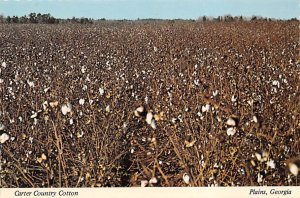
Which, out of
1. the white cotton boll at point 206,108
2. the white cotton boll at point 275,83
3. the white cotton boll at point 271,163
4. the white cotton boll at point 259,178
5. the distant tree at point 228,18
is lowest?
the white cotton boll at point 259,178

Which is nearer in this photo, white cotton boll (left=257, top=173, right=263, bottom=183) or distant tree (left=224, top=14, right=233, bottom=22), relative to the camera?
white cotton boll (left=257, top=173, right=263, bottom=183)

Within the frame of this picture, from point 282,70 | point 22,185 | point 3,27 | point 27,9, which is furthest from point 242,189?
point 3,27

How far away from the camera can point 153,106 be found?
221 centimetres

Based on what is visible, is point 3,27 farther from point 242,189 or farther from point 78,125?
point 242,189

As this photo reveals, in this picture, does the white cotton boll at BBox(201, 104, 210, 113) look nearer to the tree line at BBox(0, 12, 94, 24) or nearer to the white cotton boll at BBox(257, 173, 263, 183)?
the white cotton boll at BBox(257, 173, 263, 183)

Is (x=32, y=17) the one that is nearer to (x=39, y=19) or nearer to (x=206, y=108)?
(x=39, y=19)

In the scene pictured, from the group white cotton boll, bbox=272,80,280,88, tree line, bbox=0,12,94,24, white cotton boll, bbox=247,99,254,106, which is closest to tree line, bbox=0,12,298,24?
tree line, bbox=0,12,94,24

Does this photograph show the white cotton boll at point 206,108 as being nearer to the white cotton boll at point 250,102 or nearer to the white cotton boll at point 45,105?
the white cotton boll at point 250,102

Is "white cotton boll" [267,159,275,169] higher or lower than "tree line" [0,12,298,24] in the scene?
lower

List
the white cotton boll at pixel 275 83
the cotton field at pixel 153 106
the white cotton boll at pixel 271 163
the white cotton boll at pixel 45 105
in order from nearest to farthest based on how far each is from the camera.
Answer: the white cotton boll at pixel 271 163, the cotton field at pixel 153 106, the white cotton boll at pixel 45 105, the white cotton boll at pixel 275 83

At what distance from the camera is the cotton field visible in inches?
75.0

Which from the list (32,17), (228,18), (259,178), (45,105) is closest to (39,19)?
(32,17)

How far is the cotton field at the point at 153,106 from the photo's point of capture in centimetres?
191

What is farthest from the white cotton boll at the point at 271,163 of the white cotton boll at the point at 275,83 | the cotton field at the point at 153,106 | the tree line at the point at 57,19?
the tree line at the point at 57,19
